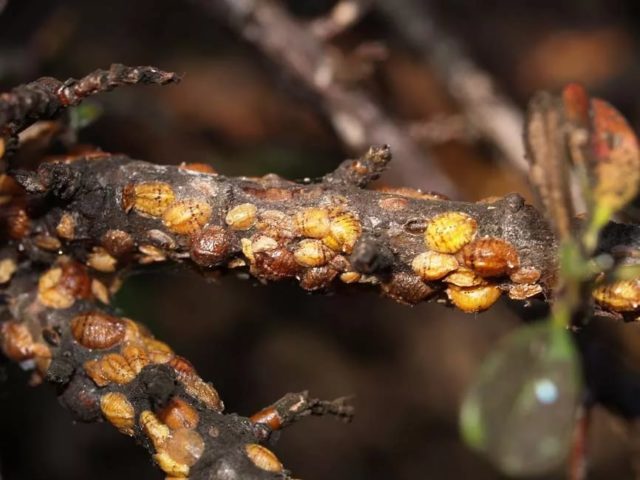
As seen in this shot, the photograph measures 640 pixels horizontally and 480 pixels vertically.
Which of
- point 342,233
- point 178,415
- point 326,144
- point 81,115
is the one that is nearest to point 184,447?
point 178,415

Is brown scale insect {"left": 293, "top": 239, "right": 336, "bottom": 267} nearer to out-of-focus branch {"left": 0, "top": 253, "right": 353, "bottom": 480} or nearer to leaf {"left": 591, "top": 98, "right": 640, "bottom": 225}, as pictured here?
out-of-focus branch {"left": 0, "top": 253, "right": 353, "bottom": 480}

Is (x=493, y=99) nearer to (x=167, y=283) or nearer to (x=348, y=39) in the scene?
(x=348, y=39)

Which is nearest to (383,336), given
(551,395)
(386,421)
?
(386,421)

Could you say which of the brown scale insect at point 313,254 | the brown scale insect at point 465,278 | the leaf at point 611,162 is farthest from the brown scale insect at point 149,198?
the leaf at point 611,162

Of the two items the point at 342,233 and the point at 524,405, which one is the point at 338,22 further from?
the point at 524,405

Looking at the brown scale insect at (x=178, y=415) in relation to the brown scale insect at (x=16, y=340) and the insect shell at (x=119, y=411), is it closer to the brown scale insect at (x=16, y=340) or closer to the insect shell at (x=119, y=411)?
the insect shell at (x=119, y=411)

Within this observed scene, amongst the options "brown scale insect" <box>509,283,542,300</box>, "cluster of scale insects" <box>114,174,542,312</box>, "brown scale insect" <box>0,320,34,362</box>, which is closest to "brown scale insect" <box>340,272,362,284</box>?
"cluster of scale insects" <box>114,174,542,312</box>
